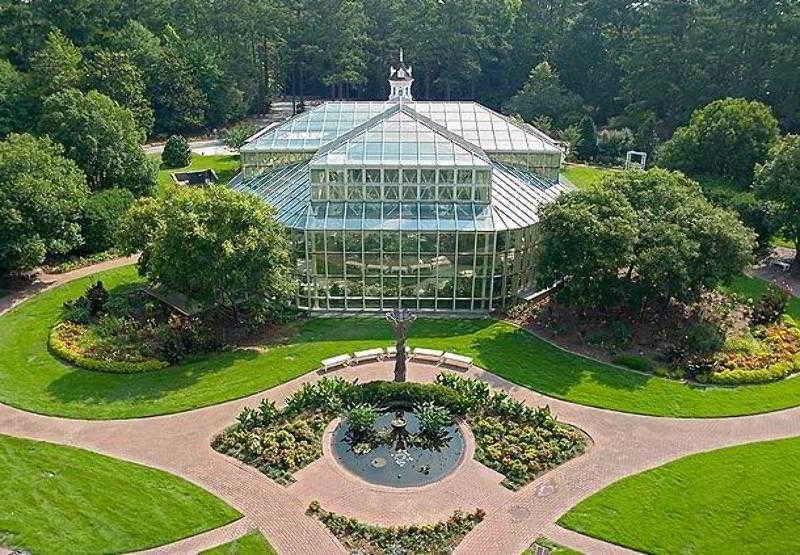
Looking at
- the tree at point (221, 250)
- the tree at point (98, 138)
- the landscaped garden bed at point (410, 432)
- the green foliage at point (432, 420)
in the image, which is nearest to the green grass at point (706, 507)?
the landscaped garden bed at point (410, 432)

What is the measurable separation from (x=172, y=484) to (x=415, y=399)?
1123 cm

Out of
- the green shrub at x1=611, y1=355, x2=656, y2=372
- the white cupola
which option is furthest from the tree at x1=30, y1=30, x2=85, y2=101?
the green shrub at x1=611, y1=355, x2=656, y2=372

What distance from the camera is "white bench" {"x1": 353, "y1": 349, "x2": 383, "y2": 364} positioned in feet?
116

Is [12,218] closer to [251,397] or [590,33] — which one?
[251,397]

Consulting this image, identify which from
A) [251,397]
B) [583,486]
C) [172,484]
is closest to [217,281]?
[251,397]

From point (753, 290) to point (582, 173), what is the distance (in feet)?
104

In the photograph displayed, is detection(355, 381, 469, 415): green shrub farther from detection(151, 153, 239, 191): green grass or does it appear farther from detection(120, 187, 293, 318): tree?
detection(151, 153, 239, 191): green grass

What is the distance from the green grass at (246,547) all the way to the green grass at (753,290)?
106 ft

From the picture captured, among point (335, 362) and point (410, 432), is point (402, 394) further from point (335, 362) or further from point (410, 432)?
point (335, 362)

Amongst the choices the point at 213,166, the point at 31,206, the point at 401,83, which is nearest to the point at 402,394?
the point at 31,206

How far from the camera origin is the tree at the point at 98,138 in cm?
5375

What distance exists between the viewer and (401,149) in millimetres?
41062

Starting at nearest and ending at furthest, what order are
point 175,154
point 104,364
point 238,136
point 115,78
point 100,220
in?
point 104,364 < point 100,220 < point 175,154 < point 115,78 < point 238,136

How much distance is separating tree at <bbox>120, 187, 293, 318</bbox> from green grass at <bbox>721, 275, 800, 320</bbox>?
28.0 meters
